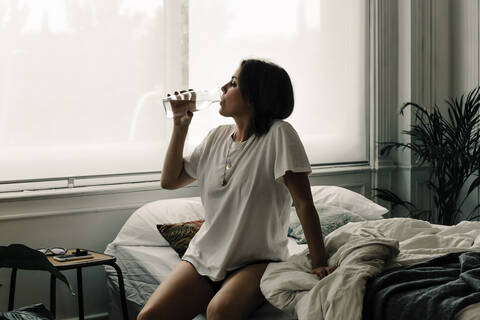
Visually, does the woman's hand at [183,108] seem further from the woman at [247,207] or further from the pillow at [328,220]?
the pillow at [328,220]

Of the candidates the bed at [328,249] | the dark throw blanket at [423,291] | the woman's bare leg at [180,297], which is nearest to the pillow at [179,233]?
the bed at [328,249]

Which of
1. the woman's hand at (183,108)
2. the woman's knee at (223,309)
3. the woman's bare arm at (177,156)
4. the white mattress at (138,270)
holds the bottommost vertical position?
the white mattress at (138,270)

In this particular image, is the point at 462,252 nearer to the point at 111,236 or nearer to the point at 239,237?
the point at 239,237

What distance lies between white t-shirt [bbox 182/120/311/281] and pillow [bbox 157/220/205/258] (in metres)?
0.44

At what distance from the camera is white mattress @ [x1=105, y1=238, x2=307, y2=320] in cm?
257

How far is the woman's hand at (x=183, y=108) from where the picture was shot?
2227 millimetres

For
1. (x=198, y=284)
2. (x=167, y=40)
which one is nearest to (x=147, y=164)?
(x=167, y=40)

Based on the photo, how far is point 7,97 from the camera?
287 cm

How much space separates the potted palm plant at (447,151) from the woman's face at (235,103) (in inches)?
69.8

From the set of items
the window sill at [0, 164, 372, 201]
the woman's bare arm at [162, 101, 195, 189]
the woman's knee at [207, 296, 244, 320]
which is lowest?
the woman's knee at [207, 296, 244, 320]

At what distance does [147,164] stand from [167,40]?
0.65 metres

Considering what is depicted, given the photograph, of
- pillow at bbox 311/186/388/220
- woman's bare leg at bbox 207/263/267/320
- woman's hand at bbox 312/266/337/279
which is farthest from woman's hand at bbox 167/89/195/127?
pillow at bbox 311/186/388/220

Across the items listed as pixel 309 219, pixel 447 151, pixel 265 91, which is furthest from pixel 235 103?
pixel 447 151

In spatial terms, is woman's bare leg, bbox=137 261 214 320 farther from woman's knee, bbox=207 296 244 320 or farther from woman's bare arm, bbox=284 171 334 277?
woman's bare arm, bbox=284 171 334 277
